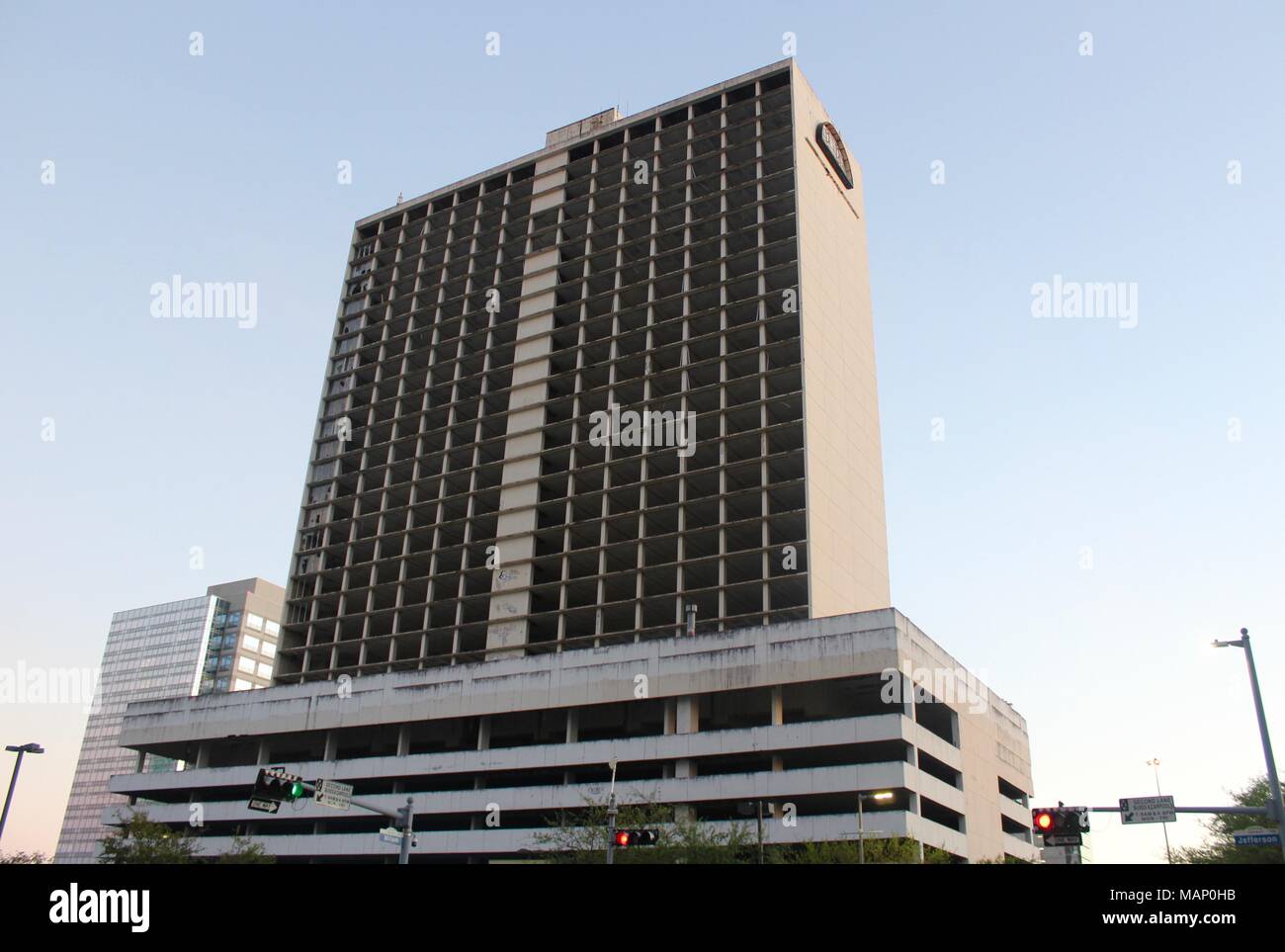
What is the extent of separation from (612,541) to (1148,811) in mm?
55285

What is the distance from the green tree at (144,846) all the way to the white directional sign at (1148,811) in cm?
5118

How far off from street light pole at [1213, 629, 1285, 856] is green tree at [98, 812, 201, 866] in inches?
2166

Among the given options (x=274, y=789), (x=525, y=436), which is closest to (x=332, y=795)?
(x=274, y=789)

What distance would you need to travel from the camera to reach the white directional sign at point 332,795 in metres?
30.9

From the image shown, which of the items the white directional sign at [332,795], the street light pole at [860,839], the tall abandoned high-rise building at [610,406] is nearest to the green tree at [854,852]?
the street light pole at [860,839]

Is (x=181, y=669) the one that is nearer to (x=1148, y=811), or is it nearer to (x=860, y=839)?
(x=860, y=839)

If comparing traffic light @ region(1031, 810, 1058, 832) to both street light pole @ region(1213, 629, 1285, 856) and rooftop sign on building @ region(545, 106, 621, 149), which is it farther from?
rooftop sign on building @ region(545, 106, 621, 149)

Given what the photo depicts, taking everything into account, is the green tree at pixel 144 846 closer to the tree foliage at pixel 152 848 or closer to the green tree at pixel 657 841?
the tree foliage at pixel 152 848

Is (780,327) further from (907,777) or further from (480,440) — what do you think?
(907,777)

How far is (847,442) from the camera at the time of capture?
8612cm

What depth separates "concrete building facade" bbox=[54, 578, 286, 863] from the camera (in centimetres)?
18600

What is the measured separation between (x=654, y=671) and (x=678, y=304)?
36754mm
